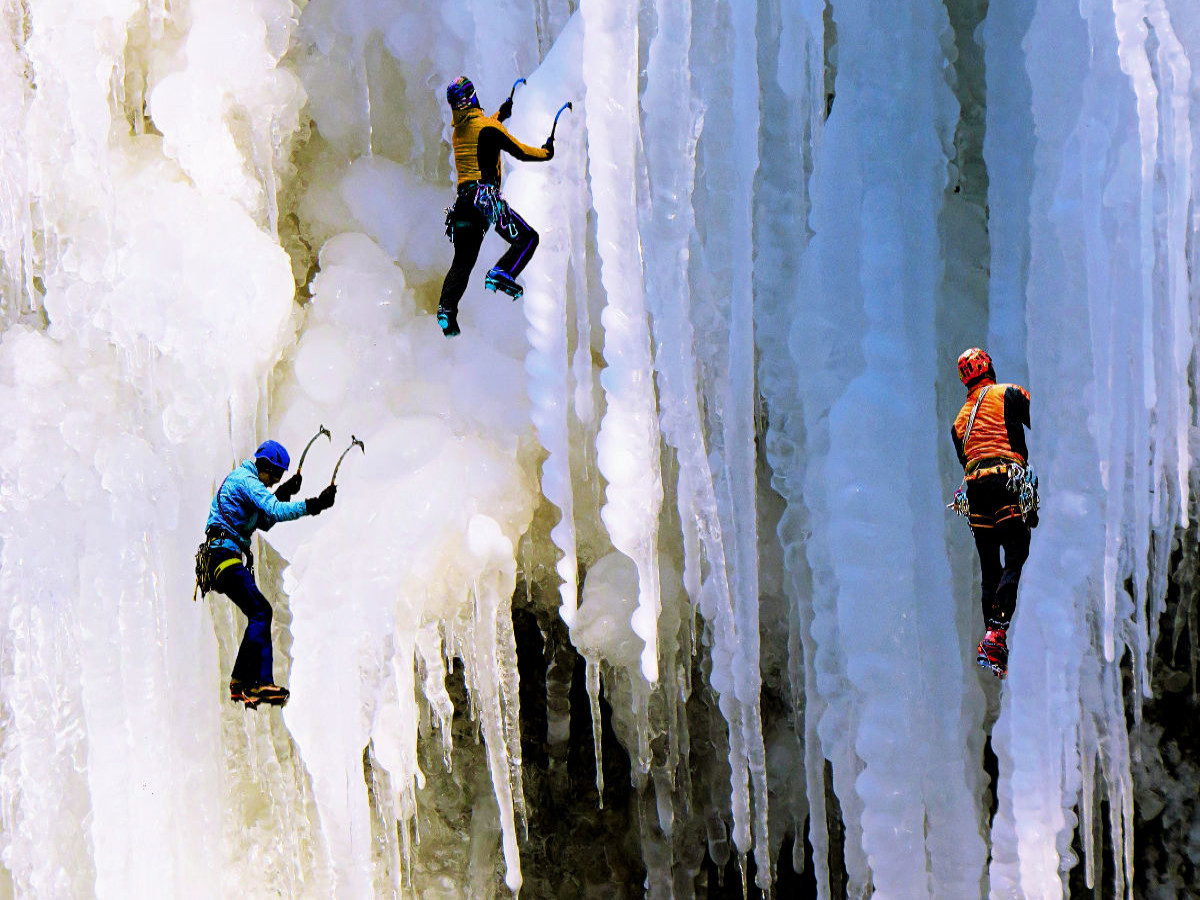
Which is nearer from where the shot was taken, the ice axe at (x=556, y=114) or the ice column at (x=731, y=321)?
the ice axe at (x=556, y=114)

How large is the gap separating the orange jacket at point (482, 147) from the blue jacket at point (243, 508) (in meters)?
0.92

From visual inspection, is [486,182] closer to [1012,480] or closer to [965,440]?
[965,440]

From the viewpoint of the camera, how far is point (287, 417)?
11.6 ft

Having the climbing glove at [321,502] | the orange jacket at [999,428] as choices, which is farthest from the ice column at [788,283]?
the climbing glove at [321,502]

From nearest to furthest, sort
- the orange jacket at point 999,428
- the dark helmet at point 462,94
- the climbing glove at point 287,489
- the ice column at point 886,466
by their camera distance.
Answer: the orange jacket at point 999,428 < the dark helmet at point 462,94 < the ice column at point 886,466 < the climbing glove at point 287,489

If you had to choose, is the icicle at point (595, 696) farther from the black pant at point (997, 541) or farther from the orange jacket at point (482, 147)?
the orange jacket at point (482, 147)

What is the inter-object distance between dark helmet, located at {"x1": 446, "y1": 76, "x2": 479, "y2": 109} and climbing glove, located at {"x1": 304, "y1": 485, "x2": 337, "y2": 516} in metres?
0.97

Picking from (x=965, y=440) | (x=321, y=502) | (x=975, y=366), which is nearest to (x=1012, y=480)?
(x=965, y=440)

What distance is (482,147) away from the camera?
3.05 m

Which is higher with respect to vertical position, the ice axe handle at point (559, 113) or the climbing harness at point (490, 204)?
the ice axe handle at point (559, 113)

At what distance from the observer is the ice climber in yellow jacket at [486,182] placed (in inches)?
119

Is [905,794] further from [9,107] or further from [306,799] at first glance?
[9,107]

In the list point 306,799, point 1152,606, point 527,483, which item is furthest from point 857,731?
point 306,799

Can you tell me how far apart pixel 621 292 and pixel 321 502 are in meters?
0.89
